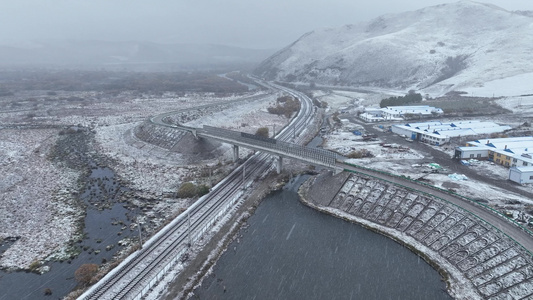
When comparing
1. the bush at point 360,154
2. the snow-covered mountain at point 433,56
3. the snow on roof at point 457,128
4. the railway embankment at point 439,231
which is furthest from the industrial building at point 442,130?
the snow-covered mountain at point 433,56

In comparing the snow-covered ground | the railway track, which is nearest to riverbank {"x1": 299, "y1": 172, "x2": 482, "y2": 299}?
the railway track

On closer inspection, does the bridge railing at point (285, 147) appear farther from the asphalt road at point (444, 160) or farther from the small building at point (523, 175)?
the small building at point (523, 175)

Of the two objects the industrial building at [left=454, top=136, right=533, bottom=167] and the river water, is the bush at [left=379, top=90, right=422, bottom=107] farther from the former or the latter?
the river water

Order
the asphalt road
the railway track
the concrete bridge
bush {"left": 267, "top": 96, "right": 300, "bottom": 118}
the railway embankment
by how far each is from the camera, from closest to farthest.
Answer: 1. the railway track
2. the railway embankment
3. the concrete bridge
4. the asphalt road
5. bush {"left": 267, "top": 96, "right": 300, "bottom": 118}

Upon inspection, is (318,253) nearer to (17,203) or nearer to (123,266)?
(123,266)

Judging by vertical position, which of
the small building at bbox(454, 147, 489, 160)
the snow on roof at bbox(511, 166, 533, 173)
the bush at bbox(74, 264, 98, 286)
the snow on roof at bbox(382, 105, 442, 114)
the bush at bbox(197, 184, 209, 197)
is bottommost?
the snow on roof at bbox(382, 105, 442, 114)

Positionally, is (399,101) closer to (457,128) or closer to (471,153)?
(457,128)

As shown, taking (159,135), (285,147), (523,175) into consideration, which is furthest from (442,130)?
(159,135)
